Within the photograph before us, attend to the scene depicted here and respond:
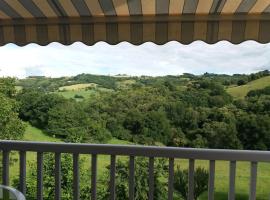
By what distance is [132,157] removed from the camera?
282 cm

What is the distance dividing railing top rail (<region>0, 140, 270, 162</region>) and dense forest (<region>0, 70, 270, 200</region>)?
28.7 feet

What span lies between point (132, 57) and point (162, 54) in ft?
5.65

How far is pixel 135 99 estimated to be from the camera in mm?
14602

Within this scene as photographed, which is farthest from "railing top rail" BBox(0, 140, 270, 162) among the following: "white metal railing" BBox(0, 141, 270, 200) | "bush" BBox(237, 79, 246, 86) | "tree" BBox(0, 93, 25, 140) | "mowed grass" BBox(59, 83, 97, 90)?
"mowed grass" BBox(59, 83, 97, 90)

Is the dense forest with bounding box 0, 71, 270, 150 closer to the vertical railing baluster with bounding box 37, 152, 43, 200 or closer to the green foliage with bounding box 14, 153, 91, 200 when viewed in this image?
the green foliage with bounding box 14, 153, 91, 200

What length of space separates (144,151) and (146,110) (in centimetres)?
1112

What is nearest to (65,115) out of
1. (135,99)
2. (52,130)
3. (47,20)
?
(52,130)

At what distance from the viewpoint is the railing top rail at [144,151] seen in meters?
2.68

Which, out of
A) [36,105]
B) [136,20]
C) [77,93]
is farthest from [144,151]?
[77,93]

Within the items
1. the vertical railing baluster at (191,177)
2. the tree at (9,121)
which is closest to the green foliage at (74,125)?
the tree at (9,121)

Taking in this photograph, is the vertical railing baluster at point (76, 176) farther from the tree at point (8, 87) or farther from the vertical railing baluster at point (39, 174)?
the tree at point (8, 87)

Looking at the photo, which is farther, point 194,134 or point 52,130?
point 52,130

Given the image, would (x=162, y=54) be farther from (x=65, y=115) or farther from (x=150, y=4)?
(x=150, y=4)

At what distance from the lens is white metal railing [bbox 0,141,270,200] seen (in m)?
2.70
